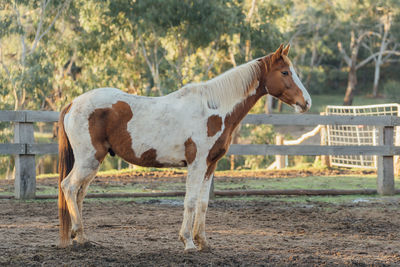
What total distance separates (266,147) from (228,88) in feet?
13.1

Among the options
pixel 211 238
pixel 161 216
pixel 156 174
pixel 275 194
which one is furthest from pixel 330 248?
pixel 156 174

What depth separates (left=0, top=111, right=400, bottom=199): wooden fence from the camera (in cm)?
834

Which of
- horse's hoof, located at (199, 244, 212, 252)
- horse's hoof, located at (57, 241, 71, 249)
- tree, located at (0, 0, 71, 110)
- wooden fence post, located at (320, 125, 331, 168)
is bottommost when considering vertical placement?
horse's hoof, located at (199, 244, 212, 252)

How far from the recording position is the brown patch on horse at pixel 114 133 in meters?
4.95

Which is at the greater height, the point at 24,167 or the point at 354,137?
the point at 354,137

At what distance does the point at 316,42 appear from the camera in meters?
39.7

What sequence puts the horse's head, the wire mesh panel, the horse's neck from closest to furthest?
the horse's neck → the horse's head → the wire mesh panel

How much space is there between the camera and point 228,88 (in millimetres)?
5289

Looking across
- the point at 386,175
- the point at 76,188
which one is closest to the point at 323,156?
the point at 386,175

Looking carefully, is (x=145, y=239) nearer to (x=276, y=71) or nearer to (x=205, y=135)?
(x=205, y=135)

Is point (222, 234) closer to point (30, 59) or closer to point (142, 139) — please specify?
point (142, 139)

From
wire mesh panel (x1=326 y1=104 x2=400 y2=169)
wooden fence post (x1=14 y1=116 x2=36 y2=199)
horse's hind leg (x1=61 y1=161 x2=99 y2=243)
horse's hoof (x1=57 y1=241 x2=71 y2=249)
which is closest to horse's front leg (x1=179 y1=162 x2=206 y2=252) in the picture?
horse's hind leg (x1=61 y1=161 x2=99 y2=243)

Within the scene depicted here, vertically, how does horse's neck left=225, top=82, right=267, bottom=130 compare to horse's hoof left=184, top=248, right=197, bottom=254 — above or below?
above

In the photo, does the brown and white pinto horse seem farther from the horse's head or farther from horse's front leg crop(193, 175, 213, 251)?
the horse's head
